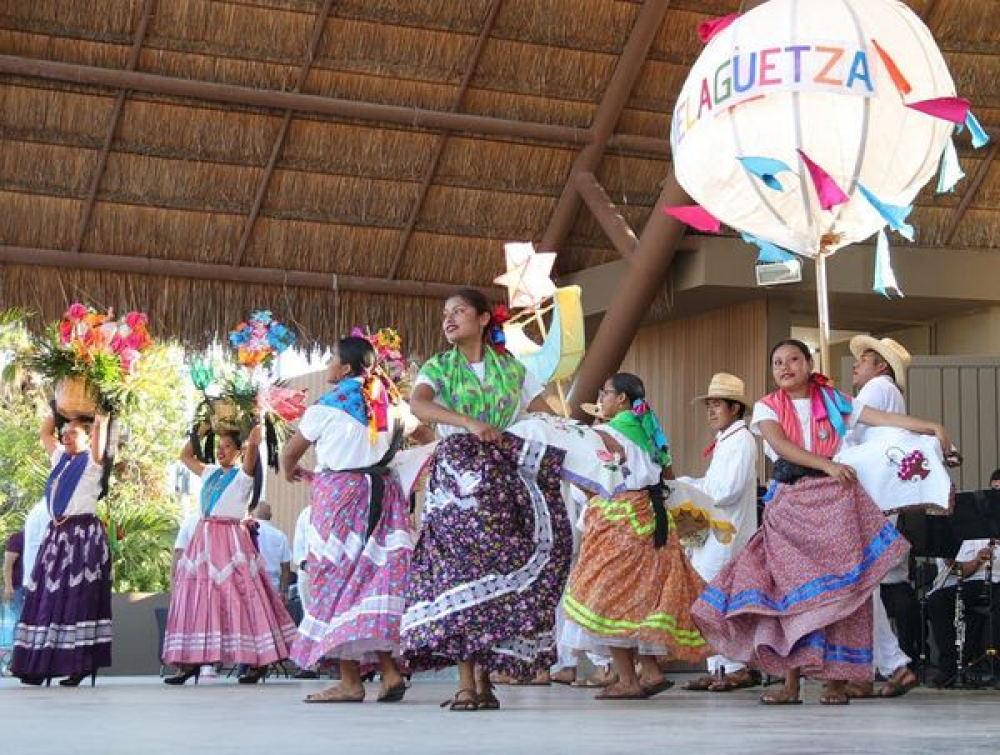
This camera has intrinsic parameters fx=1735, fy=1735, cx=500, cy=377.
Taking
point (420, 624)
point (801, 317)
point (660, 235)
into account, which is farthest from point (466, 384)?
point (801, 317)

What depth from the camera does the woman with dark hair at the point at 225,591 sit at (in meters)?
7.82

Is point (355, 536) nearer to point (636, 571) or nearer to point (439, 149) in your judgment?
point (636, 571)

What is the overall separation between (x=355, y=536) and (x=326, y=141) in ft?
15.4

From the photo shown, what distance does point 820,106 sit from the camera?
6379mm

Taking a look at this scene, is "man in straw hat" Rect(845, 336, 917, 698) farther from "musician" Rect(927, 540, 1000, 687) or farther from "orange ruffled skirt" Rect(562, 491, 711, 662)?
"musician" Rect(927, 540, 1000, 687)

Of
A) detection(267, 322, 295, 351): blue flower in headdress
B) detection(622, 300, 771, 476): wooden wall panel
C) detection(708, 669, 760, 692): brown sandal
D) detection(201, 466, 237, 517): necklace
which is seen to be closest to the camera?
detection(708, 669, 760, 692): brown sandal

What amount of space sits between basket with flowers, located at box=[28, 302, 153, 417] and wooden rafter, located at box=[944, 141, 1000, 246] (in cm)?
577

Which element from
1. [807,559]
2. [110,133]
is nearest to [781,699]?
[807,559]

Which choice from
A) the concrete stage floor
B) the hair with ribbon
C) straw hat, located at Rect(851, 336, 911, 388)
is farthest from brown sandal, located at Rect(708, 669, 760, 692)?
the hair with ribbon

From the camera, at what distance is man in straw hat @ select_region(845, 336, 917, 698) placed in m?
6.57

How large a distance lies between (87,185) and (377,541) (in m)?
4.77

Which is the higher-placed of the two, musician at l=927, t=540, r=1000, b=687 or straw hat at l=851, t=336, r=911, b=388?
straw hat at l=851, t=336, r=911, b=388

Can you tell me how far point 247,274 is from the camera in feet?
34.6

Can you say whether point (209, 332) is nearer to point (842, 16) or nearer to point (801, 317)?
point (801, 317)
